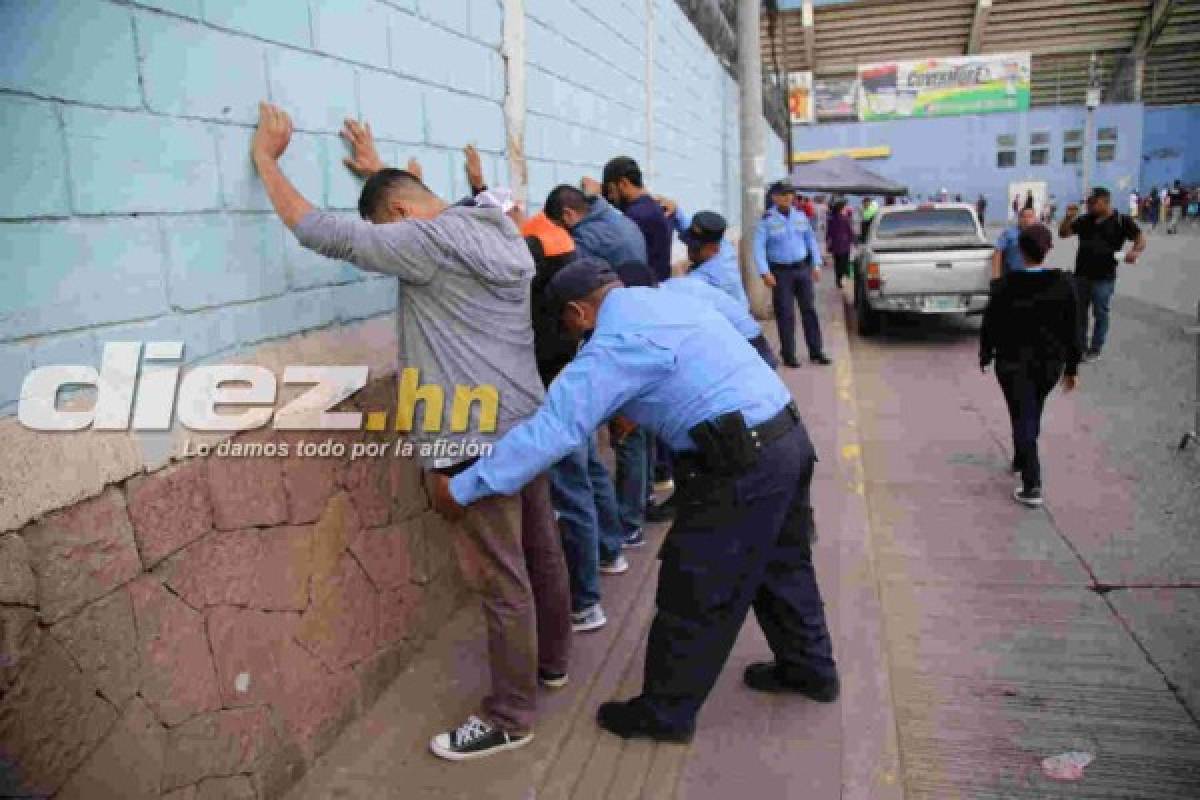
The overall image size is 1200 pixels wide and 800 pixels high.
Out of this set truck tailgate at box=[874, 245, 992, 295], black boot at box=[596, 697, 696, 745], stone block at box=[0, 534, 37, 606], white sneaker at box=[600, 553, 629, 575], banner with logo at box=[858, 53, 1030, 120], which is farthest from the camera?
banner with logo at box=[858, 53, 1030, 120]

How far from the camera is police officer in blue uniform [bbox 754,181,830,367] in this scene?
30.5 ft

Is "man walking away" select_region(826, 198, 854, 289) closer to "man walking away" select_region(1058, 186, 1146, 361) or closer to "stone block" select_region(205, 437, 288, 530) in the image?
"man walking away" select_region(1058, 186, 1146, 361)

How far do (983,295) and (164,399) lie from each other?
409 inches

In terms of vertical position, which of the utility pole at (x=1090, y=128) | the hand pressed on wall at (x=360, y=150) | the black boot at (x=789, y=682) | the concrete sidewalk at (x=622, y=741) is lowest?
the concrete sidewalk at (x=622, y=741)

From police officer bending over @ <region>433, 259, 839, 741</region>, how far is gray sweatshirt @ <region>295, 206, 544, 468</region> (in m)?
0.17

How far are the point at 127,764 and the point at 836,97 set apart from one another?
4267 centimetres

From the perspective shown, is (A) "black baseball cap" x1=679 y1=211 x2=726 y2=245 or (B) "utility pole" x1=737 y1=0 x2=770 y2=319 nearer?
(A) "black baseball cap" x1=679 y1=211 x2=726 y2=245

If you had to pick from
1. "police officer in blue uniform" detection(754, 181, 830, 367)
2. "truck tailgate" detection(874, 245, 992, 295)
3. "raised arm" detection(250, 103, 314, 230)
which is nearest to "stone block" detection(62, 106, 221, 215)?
"raised arm" detection(250, 103, 314, 230)

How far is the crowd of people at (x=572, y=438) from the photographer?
271 cm

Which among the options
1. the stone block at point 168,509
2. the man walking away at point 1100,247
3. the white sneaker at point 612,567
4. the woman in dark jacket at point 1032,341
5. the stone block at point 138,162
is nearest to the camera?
the stone block at point 138,162

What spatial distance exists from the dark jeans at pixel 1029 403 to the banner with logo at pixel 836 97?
37687mm

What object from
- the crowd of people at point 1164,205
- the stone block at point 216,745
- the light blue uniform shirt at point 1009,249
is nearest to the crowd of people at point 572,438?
the stone block at point 216,745

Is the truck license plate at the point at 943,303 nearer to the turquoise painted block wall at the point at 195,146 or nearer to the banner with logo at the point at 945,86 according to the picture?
the turquoise painted block wall at the point at 195,146

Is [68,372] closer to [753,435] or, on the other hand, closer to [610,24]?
[753,435]
